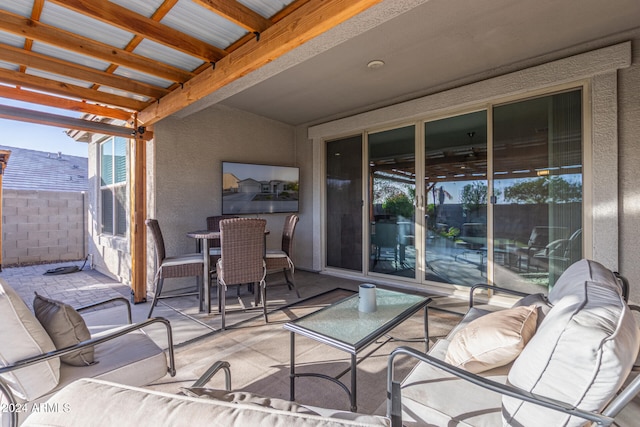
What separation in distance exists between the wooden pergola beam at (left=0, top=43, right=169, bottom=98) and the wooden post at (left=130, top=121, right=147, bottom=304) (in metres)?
0.69

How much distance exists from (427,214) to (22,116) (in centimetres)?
484

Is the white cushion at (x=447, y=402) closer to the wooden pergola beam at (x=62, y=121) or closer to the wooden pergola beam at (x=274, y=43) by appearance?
the wooden pergola beam at (x=274, y=43)

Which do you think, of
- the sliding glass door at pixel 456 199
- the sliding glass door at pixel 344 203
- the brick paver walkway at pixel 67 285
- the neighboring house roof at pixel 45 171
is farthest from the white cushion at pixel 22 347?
the neighboring house roof at pixel 45 171

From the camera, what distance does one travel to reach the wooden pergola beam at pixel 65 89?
2891mm

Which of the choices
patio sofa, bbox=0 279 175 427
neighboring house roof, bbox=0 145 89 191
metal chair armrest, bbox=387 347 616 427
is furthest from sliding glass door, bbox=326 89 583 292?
neighboring house roof, bbox=0 145 89 191

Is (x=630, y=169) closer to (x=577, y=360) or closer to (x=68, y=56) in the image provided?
(x=577, y=360)

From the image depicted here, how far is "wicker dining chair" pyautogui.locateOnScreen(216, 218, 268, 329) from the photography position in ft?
9.82

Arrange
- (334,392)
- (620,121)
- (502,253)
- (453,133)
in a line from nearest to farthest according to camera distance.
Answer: (334,392) → (620,121) → (502,253) → (453,133)

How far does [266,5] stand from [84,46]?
1668 millimetres

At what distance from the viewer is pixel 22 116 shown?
116 inches

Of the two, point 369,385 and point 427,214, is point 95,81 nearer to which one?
point 369,385

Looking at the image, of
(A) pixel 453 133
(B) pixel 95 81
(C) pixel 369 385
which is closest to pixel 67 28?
(B) pixel 95 81

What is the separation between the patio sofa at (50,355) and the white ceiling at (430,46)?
2458 millimetres

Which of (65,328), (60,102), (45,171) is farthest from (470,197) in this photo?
(45,171)
